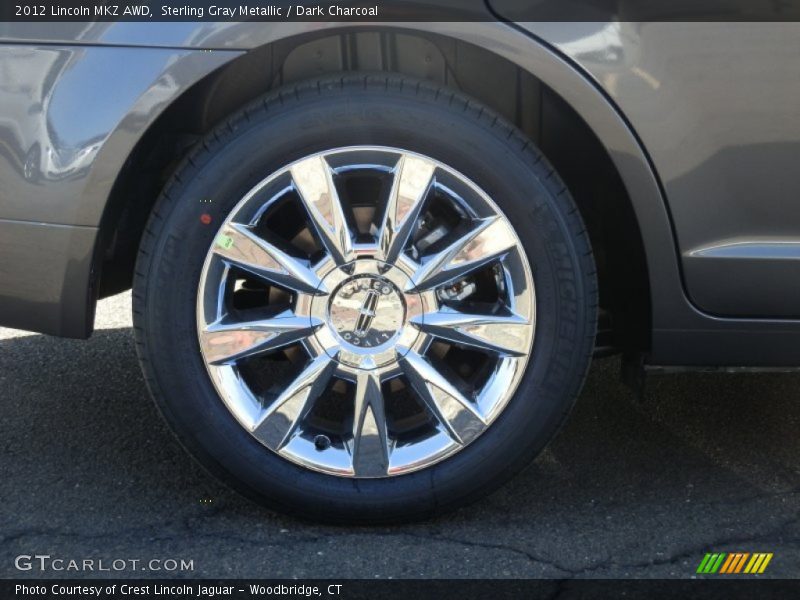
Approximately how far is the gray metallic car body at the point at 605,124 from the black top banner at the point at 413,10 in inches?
0.7

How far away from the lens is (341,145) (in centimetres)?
240

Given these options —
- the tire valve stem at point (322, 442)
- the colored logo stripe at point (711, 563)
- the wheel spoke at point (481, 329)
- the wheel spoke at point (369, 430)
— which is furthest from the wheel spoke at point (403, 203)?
the colored logo stripe at point (711, 563)

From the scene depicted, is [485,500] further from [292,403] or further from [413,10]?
[413,10]

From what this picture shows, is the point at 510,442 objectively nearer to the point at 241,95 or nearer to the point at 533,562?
the point at 533,562

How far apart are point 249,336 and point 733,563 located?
3.66 feet

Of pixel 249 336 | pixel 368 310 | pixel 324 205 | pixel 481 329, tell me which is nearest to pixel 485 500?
pixel 481 329

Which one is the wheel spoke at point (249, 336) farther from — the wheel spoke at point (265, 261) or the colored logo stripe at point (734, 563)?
the colored logo stripe at point (734, 563)

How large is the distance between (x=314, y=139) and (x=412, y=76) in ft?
0.81

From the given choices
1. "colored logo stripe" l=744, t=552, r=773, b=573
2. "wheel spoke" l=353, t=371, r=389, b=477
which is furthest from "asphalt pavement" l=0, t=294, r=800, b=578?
"wheel spoke" l=353, t=371, r=389, b=477

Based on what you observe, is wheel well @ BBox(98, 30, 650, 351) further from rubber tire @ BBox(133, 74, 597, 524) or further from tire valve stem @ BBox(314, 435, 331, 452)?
tire valve stem @ BBox(314, 435, 331, 452)

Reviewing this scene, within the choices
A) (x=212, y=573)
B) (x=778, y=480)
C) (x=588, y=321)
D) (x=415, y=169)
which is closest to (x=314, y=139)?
(x=415, y=169)

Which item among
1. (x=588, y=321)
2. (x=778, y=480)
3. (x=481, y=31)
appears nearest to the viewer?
(x=481, y=31)

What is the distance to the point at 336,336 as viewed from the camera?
97.9 inches

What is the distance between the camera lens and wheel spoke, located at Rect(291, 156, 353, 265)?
2.41 meters
